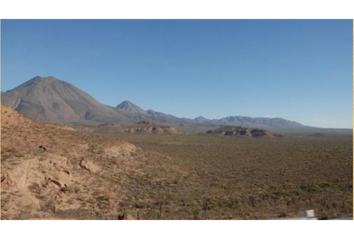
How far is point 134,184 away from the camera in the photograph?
19969mm

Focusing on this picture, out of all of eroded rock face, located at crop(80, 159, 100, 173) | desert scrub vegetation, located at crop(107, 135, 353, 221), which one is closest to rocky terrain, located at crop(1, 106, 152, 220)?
eroded rock face, located at crop(80, 159, 100, 173)

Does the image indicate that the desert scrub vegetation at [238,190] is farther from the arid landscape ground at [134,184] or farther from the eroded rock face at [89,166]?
the eroded rock face at [89,166]

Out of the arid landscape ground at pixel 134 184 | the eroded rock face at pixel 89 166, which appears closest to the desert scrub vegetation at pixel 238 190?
the arid landscape ground at pixel 134 184

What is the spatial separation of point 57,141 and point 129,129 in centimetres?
9254

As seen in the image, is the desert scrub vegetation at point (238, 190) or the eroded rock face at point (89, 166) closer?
the desert scrub vegetation at point (238, 190)

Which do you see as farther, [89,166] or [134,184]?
[89,166]

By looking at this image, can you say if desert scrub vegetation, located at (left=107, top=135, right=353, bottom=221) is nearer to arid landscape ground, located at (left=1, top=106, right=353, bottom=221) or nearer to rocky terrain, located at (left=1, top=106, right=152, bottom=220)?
arid landscape ground, located at (left=1, top=106, right=353, bottom=221)

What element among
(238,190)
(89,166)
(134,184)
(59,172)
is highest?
(89,166)

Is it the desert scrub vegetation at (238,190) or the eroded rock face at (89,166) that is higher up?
the eroded rock face at (89,166)

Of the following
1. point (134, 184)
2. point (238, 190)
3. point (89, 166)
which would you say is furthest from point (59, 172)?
A: point (238, 190)

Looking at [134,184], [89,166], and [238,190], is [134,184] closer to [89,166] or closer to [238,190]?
[89,166]

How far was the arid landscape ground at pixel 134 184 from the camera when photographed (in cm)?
1366
